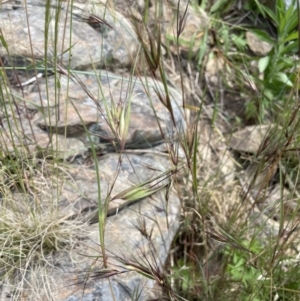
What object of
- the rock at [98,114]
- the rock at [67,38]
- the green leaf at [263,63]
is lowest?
the rock at [98,114]

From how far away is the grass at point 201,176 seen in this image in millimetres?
1165

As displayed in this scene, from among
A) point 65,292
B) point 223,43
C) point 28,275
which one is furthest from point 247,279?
point 223,43

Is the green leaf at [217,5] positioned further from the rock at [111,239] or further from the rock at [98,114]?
the rock at [111,239]

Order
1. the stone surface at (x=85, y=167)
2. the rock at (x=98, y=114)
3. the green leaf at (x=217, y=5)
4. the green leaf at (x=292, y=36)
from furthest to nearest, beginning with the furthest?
1. the green leaf at (x=217, y=5)
2. the green leaf at (x=292, y=36)
3. the rock at (x=98, y=114)
4. the stone surface at (x=85, y=167)

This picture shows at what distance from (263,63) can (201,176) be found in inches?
26.4

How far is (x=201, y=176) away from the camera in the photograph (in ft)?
6.73

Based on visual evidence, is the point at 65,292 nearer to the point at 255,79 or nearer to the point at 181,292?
the point at 181,292

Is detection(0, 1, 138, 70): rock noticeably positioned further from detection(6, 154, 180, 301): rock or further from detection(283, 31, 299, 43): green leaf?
detection(283, 31, 299, 43): green leaf

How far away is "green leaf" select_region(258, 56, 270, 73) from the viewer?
7.66 feet

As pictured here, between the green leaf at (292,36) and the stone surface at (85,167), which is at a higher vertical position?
the green leaf at (292,36)

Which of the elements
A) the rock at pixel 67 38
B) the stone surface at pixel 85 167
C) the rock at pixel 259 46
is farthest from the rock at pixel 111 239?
the rock at pixel 259 46

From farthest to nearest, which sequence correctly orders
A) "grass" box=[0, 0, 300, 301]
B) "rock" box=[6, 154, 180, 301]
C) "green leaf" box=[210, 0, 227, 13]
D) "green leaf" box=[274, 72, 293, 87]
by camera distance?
"green leaf" box=[210, 0, 227, 13] < "green leaf" box=[274, 72, 293, 87] < "rock" box=[6, 154, 180, 301] < "grass" box=[0, 0, 300, 301]

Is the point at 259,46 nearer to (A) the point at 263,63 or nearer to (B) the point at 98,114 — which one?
(A) the point at 263,63

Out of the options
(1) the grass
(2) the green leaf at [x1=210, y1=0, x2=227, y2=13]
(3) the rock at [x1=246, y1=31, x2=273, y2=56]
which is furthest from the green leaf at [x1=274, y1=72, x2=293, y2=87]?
(2) the green leaf at [x1=210, y1=0, x2=227, y2=13]
